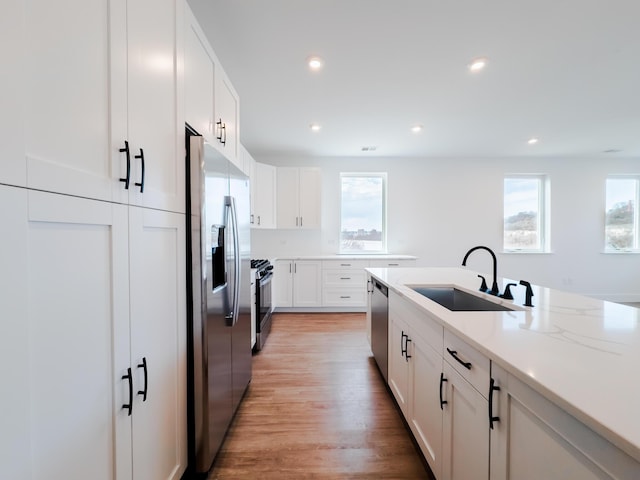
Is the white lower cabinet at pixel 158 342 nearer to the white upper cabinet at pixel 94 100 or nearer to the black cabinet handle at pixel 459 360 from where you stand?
the white upper cabinet at pixel 94 100

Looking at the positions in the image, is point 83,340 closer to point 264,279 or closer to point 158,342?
point 158,342

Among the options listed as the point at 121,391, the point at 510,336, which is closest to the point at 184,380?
the point at 121,391

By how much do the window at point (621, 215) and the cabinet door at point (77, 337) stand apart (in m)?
7.49

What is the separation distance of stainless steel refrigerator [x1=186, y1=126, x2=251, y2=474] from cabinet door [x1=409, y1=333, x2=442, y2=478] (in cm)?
112

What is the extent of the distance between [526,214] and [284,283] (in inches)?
188

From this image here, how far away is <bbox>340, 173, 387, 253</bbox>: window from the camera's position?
521 centimetres

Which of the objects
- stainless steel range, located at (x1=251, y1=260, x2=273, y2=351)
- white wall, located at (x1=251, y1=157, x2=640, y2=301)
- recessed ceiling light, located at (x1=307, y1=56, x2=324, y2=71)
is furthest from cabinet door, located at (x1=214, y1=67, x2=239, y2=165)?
white wall, located at (x1=251, y1=157, x2=640, y2=301)

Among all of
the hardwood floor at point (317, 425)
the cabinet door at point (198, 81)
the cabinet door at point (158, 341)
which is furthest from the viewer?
the hardwood floor at point (317, 425)

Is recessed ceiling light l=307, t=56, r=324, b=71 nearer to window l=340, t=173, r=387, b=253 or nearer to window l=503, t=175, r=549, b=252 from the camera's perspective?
window l=340, t=173, r=387, b=253

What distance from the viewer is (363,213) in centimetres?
524

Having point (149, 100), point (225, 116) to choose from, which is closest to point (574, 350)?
point (149, 100)

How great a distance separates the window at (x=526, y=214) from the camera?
17.3 feet

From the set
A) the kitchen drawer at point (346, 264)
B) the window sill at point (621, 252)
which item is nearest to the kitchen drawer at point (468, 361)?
the kitchen drawer at point (346, 264)

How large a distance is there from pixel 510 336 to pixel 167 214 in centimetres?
146
